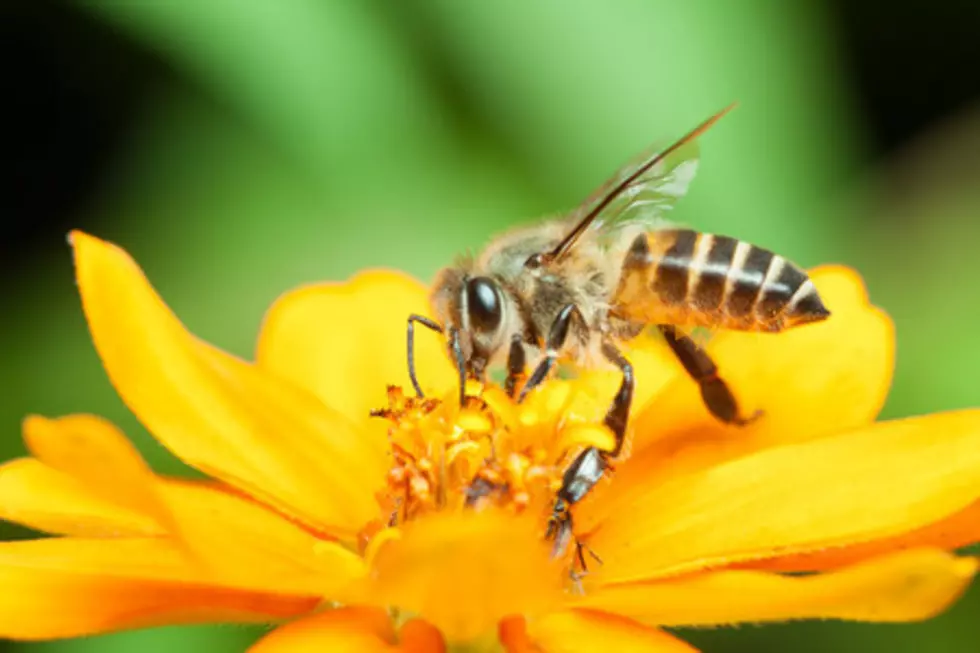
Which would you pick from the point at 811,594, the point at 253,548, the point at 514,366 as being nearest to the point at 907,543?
the point at 811,594

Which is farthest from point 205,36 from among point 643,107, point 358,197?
point 643,107

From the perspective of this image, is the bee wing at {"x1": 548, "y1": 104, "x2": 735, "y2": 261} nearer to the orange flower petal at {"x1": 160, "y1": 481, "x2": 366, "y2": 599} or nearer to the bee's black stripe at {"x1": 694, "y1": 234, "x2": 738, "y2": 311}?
the bee's black stripe at {"x1": 694, "y1": 234, "x2": 738, "y2": 311}

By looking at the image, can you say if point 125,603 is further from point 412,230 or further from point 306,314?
point 412,230

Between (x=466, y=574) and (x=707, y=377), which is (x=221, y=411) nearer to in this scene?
(x=466, y=574)

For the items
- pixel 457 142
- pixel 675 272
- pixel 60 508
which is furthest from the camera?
pixel 457 142

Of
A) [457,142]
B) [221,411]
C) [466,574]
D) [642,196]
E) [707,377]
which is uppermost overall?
[457,142]

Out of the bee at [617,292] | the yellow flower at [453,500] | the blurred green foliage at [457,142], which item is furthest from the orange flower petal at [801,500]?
the blurred green foliage at [457,142]
